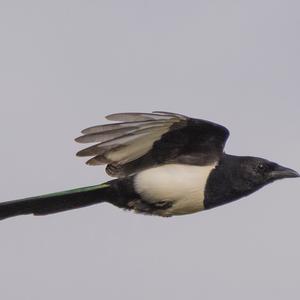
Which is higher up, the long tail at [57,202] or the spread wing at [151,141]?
the spread wing at [151,141]

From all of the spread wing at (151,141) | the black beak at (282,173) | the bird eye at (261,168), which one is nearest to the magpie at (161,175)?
the spread wing at (151,141)

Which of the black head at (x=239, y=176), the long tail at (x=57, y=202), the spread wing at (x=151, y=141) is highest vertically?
the spread wing at (x=151, y=141)

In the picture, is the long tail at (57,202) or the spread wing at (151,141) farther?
the long tail at (57,202)

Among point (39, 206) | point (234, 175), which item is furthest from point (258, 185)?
point (39, 206)

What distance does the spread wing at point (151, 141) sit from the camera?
2281 centimetres

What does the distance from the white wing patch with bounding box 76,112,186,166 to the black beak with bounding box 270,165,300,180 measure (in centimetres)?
108

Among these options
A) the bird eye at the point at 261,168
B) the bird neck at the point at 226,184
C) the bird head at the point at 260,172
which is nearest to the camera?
the bird neck at the point at 226,184

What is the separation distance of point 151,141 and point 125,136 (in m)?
0.25

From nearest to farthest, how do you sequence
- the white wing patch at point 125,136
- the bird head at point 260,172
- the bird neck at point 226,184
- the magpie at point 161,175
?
1. the white wing patch at point 125,136
2. the magpie at point 161,175
3. the bird neck at point 226,184
4. the bird head at point 260,172

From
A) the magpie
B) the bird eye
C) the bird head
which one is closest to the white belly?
the magpie

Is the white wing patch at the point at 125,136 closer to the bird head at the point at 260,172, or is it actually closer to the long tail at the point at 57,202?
the long tail at the point at 57,202

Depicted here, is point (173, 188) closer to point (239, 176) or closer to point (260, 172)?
point (239, 176)

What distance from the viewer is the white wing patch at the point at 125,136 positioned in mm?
22766

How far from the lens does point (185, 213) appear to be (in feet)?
76.1
